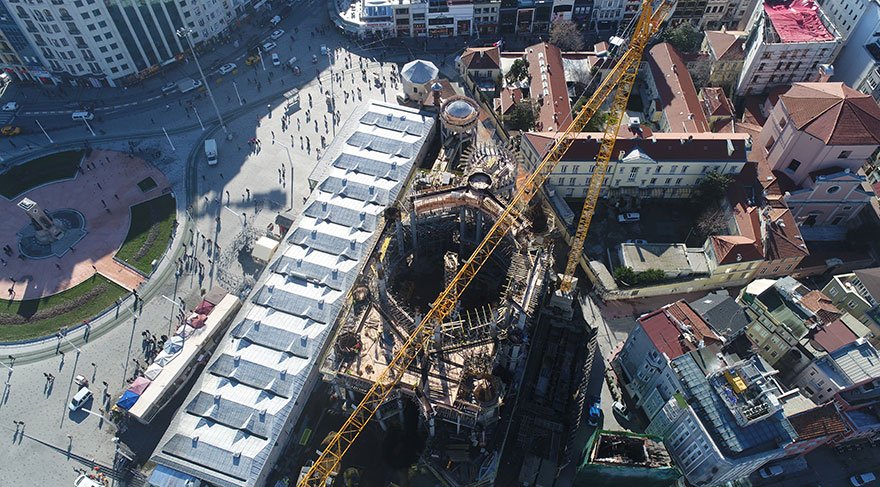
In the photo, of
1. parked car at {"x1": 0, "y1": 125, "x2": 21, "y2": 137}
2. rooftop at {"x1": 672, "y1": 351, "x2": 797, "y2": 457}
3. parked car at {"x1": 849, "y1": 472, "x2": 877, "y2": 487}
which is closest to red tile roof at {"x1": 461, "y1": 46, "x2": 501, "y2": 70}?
rooftop at {"x1": 672, "y1": 351, "x2": 797, "y2": 457}

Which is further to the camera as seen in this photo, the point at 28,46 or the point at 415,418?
the point at 28,46

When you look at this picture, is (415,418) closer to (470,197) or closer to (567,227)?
(470,197)

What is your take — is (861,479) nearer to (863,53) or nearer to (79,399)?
(863,53)

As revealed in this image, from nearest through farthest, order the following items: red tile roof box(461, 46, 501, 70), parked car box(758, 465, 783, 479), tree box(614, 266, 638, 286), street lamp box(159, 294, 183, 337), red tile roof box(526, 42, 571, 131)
→ parked car box(758, 465, 783, 479)
tree box(614, 266, 638, 286)
street lamp box(159, 294, 183, 337)
red tile roof box(526, 42, 571, 131)
red tile roof box(461, 46, 501, 70)

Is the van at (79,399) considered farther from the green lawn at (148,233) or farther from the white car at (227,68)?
the white car at (227,68)

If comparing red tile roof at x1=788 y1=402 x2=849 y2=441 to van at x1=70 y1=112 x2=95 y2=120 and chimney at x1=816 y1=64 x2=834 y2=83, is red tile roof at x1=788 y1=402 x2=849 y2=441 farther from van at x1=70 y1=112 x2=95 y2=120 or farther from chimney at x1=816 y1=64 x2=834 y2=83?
van at x1=70 y1=112 x2=95 y2=120

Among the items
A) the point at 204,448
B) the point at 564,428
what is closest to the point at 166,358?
the point at 204,448
